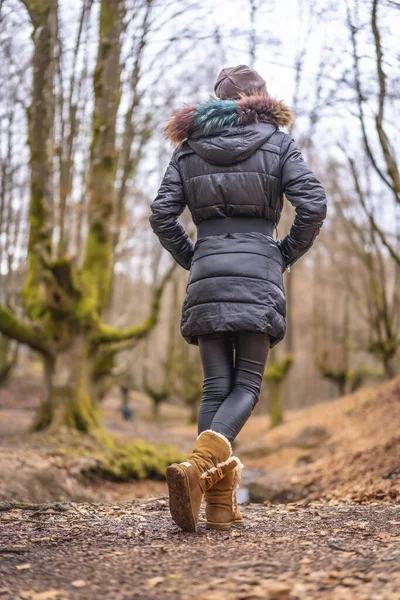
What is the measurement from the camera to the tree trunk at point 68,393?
30.6 feet

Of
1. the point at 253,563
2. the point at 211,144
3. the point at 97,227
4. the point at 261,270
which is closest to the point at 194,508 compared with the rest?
the point at 253,563

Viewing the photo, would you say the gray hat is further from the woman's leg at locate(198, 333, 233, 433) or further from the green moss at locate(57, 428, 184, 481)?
the green moss at locate(57, 428, 184, 481)

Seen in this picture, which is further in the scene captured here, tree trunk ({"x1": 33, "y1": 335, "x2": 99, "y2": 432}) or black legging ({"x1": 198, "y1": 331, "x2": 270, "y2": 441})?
tree trunk ({"x1": 33, "y1": 335, "x2": 99, "y2": 432})

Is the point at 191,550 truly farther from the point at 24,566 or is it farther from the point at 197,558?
the point at 24,566

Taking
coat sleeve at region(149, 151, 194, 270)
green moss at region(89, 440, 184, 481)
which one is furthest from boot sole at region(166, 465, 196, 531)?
green moss at region(89, 440, 184, 481)

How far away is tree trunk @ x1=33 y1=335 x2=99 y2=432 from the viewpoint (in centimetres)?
932

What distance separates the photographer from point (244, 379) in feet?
12.3

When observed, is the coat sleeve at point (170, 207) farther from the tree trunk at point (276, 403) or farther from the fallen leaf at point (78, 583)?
the tree trunk at point (276, 403)

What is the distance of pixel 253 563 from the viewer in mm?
2637

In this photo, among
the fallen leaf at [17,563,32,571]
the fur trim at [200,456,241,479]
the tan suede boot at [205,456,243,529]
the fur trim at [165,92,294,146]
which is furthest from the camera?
the fur trim at [165,92,294,146]

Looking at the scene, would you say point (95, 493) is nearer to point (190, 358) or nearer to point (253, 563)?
point (253, 563)

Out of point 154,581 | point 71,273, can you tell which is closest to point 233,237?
point 154,581

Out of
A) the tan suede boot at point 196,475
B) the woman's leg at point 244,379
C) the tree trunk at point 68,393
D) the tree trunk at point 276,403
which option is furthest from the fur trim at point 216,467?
the tree trunk at point 276,403

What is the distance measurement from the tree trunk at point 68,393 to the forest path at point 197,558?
5197 millimetres
